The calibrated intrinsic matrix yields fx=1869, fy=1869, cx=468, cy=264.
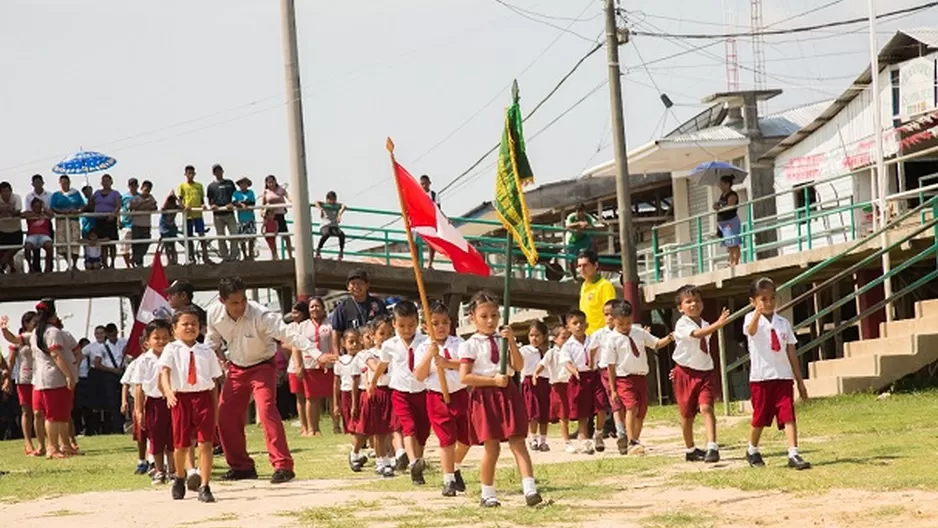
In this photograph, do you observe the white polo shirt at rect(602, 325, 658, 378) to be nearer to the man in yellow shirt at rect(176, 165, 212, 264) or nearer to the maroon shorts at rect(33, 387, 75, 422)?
the maroon shorts at rect(33, 387, 75, 422)

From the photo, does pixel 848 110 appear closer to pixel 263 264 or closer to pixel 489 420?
pixel 263 264

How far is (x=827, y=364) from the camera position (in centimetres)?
2259

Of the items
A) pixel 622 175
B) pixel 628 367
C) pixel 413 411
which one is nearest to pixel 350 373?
pixel 628 367

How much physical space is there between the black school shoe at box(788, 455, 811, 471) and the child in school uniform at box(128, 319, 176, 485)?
16.6 ft

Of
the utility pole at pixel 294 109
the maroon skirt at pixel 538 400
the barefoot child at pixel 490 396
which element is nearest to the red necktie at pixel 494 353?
the barefoot child at pixel 490 396

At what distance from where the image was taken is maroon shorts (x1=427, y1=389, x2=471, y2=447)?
13.4 m

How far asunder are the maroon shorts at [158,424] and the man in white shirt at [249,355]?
561mm

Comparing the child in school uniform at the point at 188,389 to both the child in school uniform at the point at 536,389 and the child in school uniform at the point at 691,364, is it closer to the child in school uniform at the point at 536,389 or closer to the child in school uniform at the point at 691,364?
the child in school uniform at the point at 691,364

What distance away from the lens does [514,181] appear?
1462 cm

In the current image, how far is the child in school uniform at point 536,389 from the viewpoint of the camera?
19.5 metres

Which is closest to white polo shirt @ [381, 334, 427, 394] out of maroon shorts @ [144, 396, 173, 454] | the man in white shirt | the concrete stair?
the man in white shirt

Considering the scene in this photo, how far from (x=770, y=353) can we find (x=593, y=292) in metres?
4.12

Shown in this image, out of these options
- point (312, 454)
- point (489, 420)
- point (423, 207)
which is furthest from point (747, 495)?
point (312, 454)

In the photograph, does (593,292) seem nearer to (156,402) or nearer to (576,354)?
(576,354)
